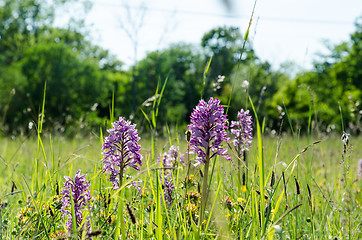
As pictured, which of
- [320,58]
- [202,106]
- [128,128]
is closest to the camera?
[202,106]

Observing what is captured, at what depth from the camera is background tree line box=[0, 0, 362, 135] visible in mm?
22438

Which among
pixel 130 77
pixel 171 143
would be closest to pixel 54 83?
pixel 130 77

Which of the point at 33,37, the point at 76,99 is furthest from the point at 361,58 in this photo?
the point at 33,37

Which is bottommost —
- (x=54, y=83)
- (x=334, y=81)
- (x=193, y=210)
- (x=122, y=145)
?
(x=193, y=210)

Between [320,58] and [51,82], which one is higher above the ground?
[320,58]

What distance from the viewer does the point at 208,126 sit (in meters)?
1.56

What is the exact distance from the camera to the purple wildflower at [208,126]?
1.53 m

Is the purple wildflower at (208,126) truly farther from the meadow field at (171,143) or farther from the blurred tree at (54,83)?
the blurred tree at (54,83)

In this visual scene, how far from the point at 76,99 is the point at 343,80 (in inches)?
897

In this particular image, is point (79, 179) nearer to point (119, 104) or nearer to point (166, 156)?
point (166, 156)

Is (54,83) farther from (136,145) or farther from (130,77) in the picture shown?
(136,145)

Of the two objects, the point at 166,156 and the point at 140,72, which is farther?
the point at 140,72

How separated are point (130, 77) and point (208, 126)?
29.2 metres

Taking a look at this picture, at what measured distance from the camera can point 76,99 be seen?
2402 centimetres
